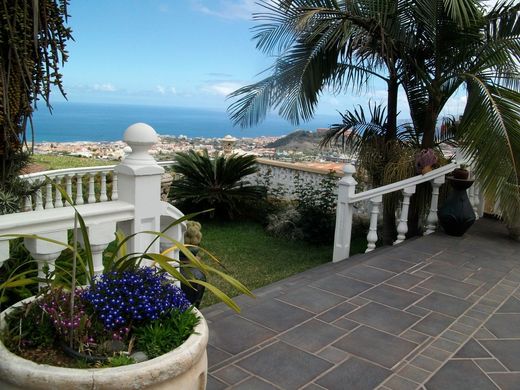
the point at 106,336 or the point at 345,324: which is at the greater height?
the point at 106,336

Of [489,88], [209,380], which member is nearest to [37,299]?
[209,380]

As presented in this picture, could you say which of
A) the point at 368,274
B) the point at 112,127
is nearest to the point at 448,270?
the point at 368,274

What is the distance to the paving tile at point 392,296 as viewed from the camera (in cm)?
350

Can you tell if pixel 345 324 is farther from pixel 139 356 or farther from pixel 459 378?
pixel 139 356

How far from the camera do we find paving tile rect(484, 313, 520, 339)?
3064mm

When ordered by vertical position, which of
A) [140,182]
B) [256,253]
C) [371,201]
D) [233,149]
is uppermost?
[140,182]

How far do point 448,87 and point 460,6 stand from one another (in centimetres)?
97

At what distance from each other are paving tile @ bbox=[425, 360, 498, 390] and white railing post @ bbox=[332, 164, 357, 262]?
240 centimetres

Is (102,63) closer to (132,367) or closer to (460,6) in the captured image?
(460,6)

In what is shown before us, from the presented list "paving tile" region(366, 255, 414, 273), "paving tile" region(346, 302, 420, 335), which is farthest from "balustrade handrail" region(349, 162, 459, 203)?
"paving tile" region(346, 302, 420, 335)

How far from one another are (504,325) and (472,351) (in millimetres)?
553

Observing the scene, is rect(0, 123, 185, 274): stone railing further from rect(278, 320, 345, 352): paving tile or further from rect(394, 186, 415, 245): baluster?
rect(394, 186, 415, 245): baluster

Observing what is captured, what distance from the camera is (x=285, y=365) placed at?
2541 mm

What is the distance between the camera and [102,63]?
51.2 feet
